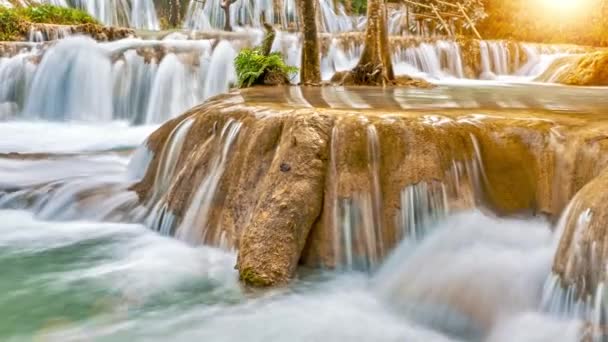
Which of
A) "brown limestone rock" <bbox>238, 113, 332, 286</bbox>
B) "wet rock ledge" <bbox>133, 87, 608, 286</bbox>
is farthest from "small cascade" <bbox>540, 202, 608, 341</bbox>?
"brown limestone rock" <bbox>238, 113, 332, 286</bbox>

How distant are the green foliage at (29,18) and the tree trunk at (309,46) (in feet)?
30.3

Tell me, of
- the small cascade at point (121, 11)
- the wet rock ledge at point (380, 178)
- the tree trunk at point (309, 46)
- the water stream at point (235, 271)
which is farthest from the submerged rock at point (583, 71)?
the small cascade at point (121, 11)

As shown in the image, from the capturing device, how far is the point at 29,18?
17875 millimetres

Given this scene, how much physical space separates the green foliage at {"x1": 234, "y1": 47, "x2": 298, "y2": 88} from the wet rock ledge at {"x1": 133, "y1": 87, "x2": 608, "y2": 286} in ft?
18.2

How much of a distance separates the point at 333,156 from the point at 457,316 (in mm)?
1740

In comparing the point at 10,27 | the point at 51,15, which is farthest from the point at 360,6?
the point at 10,27

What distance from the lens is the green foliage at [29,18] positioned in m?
15.9

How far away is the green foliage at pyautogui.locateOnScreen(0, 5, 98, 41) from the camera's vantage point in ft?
52.1

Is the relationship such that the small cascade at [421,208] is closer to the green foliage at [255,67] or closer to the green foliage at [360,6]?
the green foliage at [255,67]

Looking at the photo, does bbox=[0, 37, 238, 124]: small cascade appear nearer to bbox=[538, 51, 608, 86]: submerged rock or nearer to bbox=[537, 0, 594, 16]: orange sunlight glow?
bbox=[538, 51, 608, 86]: submerged rock

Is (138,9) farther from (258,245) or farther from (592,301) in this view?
(592,301)

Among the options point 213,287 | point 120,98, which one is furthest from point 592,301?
point 120,98

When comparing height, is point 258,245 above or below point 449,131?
below

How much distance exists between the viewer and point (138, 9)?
2439 centimetres
